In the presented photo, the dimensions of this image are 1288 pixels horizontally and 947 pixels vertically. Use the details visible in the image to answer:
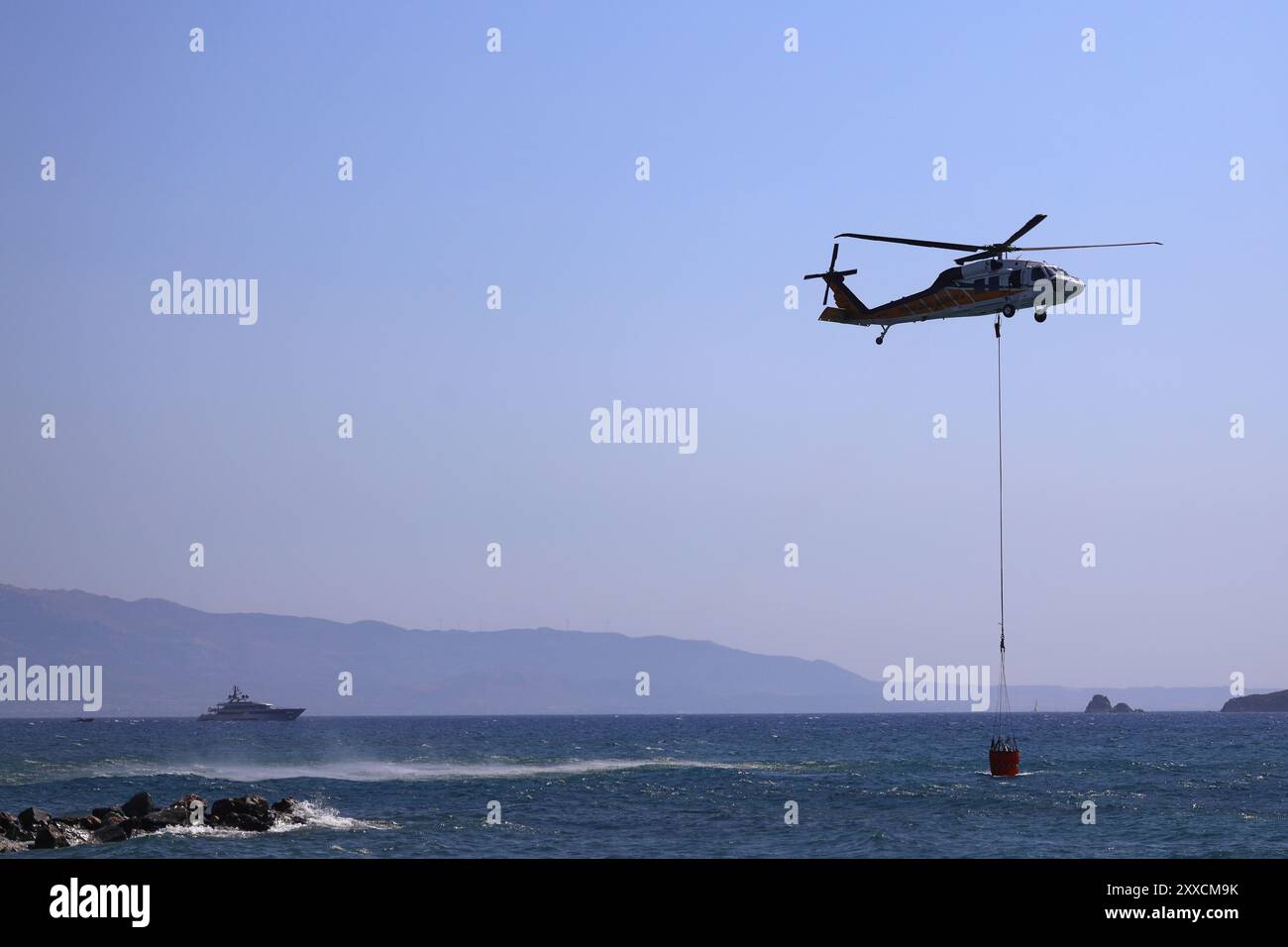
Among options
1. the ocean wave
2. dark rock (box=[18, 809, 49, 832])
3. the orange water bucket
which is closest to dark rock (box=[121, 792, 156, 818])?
dark rock (box=[18, 809, 49, 832])

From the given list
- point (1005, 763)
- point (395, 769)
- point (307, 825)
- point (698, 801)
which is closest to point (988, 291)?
point (307, 825)

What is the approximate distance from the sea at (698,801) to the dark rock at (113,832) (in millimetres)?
938

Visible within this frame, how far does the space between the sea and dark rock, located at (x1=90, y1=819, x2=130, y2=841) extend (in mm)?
938

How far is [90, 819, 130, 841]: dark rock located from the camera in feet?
148

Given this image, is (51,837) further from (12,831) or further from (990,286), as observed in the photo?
(990,286)

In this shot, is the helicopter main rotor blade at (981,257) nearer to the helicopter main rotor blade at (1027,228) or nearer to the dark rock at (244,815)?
the helicopter main rotor blade at (1027,228)

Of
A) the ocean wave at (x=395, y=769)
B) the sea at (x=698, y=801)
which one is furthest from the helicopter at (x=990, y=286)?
the ocean wave at (x=395, y=769)

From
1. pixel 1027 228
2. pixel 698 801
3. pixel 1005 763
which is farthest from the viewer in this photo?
pixel 1005 763

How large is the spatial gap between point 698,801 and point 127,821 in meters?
25.9

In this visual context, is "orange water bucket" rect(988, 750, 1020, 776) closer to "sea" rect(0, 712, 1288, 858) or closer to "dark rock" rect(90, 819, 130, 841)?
"sea" rect(0, 712, 1288, 858)

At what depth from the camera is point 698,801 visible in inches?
2482

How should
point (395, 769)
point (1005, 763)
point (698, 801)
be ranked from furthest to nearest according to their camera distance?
point (395, 769)
point (1005, 763)
point (698, 801)
